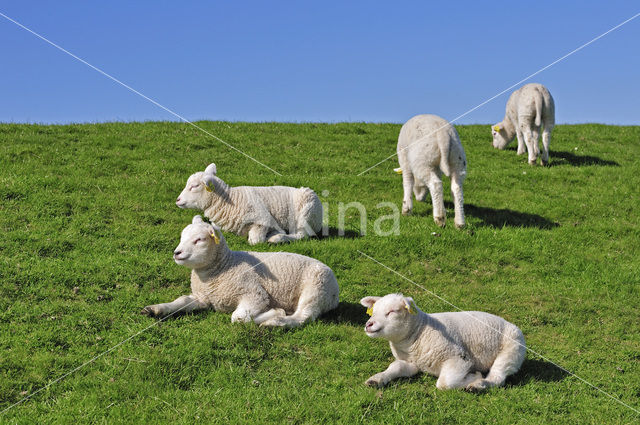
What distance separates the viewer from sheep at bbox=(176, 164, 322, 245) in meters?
11.8

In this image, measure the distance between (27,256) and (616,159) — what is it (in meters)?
19.1

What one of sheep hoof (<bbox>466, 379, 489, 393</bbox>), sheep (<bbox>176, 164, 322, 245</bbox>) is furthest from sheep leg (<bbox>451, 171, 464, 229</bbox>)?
sheep hoof (<bbox>466, 379, 489, 393</bbox>)

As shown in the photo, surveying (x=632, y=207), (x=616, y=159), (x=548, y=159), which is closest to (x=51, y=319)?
(x=632, y=207)

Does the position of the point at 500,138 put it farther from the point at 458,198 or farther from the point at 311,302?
the point at 311,302

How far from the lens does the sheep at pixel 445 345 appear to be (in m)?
7.03

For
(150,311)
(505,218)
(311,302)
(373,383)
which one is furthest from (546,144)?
(150,311)

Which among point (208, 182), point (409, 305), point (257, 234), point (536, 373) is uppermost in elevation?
point (208, 182)

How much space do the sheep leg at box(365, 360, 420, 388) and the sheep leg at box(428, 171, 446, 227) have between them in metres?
6.47

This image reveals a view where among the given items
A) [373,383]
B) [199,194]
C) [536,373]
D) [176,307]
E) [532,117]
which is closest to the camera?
[373,383]

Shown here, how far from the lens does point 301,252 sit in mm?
11242

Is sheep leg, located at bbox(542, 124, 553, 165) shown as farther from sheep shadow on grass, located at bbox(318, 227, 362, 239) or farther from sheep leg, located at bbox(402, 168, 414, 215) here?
sheep shadow on grass, located at bbox(318, 227, 362, 239)

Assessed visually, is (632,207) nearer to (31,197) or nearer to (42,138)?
(31,197)

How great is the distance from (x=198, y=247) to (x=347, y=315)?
233 cm

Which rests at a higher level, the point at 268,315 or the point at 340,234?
the point at 340,234
